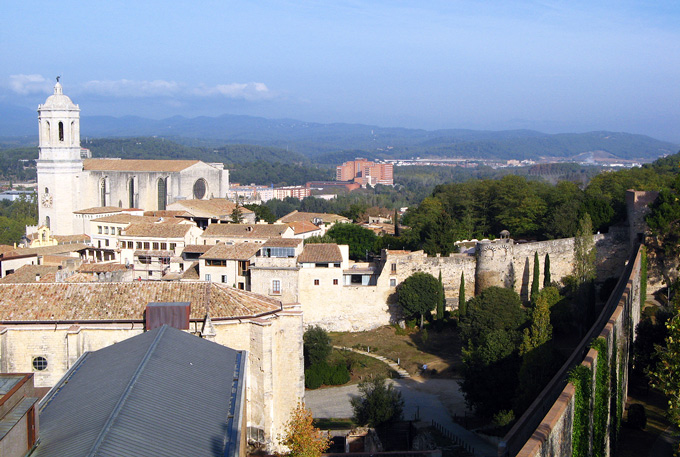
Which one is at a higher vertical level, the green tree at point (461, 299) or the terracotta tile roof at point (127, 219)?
the terracotta tile roof at point (127, 219)

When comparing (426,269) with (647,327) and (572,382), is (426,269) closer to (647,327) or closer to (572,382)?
(647,327)

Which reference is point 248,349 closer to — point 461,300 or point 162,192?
point 461,300

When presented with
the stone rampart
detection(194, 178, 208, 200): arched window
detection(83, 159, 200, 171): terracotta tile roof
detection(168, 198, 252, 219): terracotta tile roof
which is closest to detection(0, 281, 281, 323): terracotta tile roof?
the stone rampart

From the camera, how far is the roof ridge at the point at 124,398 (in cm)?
1204

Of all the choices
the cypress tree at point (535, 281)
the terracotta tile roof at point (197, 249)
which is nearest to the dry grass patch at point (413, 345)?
the cypress tree at point (535, 281)

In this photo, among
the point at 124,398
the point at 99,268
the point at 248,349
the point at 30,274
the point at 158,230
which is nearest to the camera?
the point at 124,398

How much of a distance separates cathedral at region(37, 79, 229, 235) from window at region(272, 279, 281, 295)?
27.5 metres

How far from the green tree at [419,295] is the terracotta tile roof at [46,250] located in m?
20.8

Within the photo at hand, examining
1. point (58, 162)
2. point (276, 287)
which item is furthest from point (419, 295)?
point (58, 162)

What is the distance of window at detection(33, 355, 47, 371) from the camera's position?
19953mm

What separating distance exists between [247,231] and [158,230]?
5682 millimetres

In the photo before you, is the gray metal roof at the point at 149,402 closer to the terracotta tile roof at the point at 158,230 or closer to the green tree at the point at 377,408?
the green tree at the point at 377,408

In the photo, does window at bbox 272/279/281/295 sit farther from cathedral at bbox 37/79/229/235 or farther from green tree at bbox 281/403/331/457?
cathedral at bbox 37/79/229/235

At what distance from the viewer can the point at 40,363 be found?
1998cm
